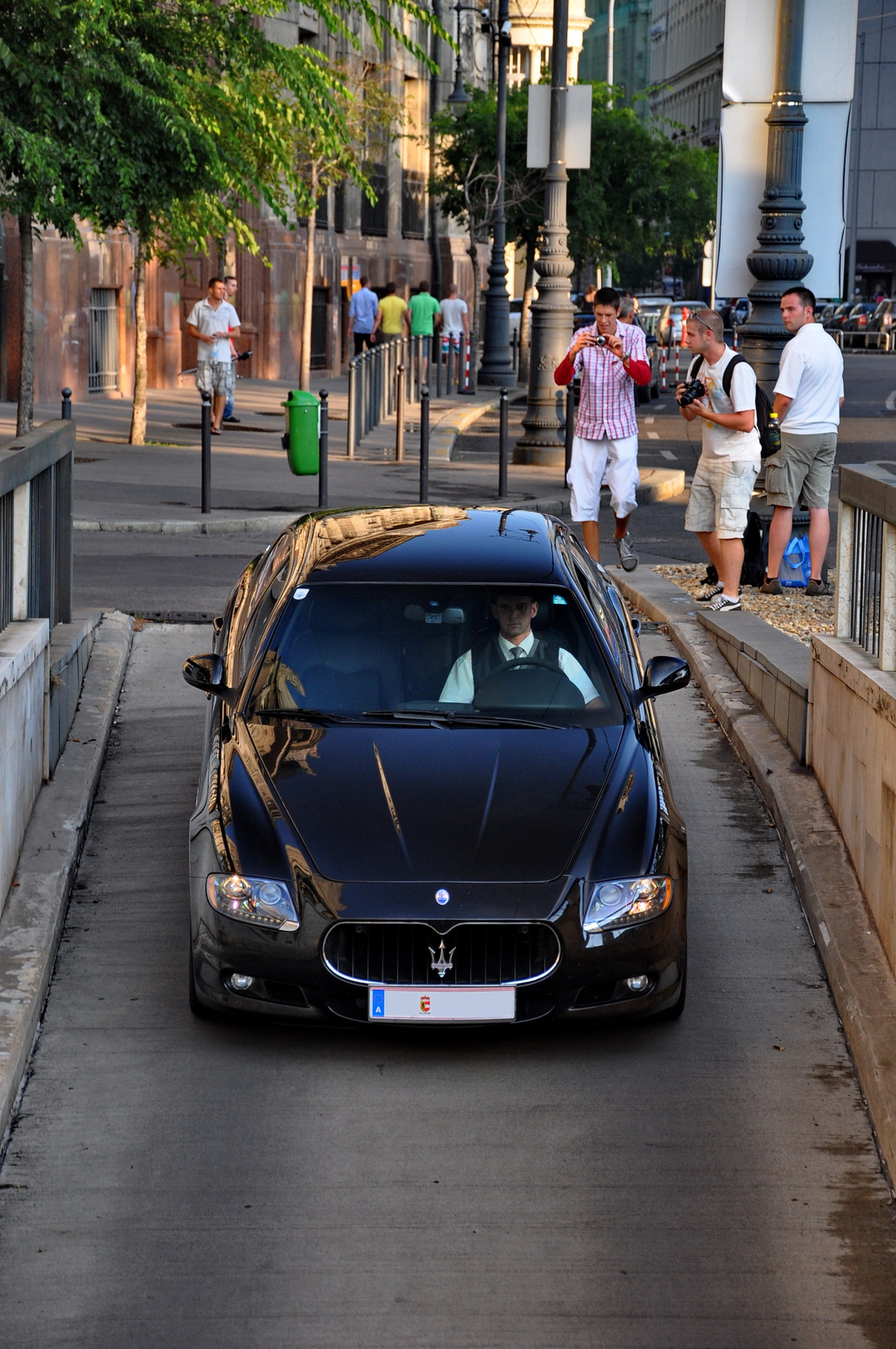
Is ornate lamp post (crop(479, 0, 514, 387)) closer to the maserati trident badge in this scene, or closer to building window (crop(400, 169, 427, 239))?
building window (crop(400, 169, 427, 239))

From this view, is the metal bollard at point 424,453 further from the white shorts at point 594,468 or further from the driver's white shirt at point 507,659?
the driver's white shirt at point 507,659

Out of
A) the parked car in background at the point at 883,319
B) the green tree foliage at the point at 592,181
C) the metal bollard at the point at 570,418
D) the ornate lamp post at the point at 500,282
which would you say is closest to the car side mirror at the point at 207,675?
the metal bollard at the point at 570,418

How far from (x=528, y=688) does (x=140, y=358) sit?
16.3m

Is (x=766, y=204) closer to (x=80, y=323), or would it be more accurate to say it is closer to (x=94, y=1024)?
(x=94, y=1024)

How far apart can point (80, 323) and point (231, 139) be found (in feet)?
33.3

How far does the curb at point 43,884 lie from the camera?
5.31 m

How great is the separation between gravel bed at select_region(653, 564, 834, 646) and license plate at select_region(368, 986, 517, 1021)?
17.9 feet

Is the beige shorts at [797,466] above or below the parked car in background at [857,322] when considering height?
below

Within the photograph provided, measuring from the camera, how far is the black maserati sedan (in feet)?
17.4

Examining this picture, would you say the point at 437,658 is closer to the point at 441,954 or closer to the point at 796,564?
the point at 441,954

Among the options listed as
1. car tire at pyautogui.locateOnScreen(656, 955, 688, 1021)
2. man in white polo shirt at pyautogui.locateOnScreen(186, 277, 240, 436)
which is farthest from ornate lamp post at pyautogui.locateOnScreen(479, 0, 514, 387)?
car tire at pyautogui.locateOnScreen(656, 955, 688, 1021)

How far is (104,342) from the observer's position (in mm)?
30500

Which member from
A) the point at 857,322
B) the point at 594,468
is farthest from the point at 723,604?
the point at 857,322

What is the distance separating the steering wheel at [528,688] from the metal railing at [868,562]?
1.10 metres
